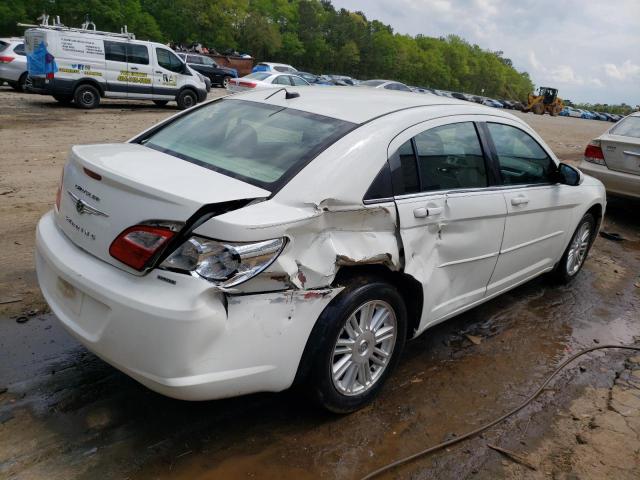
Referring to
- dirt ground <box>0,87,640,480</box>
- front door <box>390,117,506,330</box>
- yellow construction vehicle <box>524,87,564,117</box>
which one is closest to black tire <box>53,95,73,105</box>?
dirt ground <box>0,87,640,480</box>

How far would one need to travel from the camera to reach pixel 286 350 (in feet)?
A: 8.05

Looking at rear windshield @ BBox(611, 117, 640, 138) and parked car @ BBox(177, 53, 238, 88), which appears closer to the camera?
rear windshield @ BBox(611, 117, 640, 138)

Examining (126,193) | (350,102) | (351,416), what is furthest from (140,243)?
(350,102)

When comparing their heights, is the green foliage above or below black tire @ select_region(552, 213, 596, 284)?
above

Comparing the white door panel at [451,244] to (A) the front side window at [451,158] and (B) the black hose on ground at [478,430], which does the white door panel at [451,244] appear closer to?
(A) the front side window at [451,158]

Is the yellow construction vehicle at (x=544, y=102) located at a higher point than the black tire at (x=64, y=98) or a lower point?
higher

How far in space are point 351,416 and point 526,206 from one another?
201cm

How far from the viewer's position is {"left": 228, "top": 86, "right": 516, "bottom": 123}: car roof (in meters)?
3.16

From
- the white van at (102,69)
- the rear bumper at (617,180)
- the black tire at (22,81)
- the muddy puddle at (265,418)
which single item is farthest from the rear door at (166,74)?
the muddy puddle at (265,418)

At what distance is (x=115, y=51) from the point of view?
50.2ft

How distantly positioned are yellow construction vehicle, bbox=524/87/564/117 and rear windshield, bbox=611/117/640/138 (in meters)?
54.2

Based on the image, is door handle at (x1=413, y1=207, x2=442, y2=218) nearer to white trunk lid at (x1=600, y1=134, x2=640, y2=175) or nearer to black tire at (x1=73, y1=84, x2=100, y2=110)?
white trunk lid at (x1=600, y1=134, x2=640, y2=175)

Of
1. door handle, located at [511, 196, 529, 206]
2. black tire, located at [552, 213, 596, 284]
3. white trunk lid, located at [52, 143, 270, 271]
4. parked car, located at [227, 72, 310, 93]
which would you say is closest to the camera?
white trunk lid, located at [52, 143, 270, 271]

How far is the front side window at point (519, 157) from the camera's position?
3.81m
